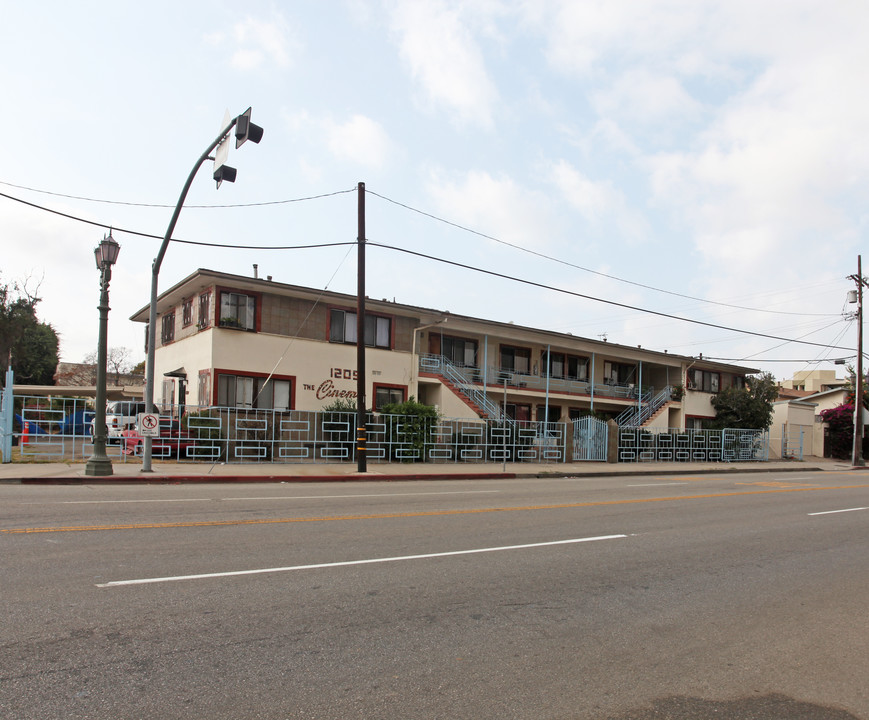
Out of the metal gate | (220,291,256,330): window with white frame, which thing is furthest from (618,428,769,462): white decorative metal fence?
(220,291,256,330): window with white frame

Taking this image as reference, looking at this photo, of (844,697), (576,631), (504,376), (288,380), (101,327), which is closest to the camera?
(844,697)

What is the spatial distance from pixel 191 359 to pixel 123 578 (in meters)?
21.3

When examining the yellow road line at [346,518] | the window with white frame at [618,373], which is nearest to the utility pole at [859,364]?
the window with white frame at [618,373]

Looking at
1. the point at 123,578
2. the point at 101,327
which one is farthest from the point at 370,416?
the point at 123,578

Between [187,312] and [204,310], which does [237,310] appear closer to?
[204,310]

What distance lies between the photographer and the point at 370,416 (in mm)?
23531

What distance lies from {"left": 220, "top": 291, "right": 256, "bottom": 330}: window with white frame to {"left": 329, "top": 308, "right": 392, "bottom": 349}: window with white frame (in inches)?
133

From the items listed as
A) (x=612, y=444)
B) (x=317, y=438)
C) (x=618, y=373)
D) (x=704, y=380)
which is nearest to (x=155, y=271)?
(x=317, y=438)

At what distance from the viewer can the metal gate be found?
29.5m

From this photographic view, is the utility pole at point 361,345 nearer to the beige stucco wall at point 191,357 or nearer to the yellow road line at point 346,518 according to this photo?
the beige stucco wall at point 191,357

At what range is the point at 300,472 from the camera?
1877cm

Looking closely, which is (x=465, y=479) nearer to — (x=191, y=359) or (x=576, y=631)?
(x=191, y=359)

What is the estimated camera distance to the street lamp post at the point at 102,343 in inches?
616

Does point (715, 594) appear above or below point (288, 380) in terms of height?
below
